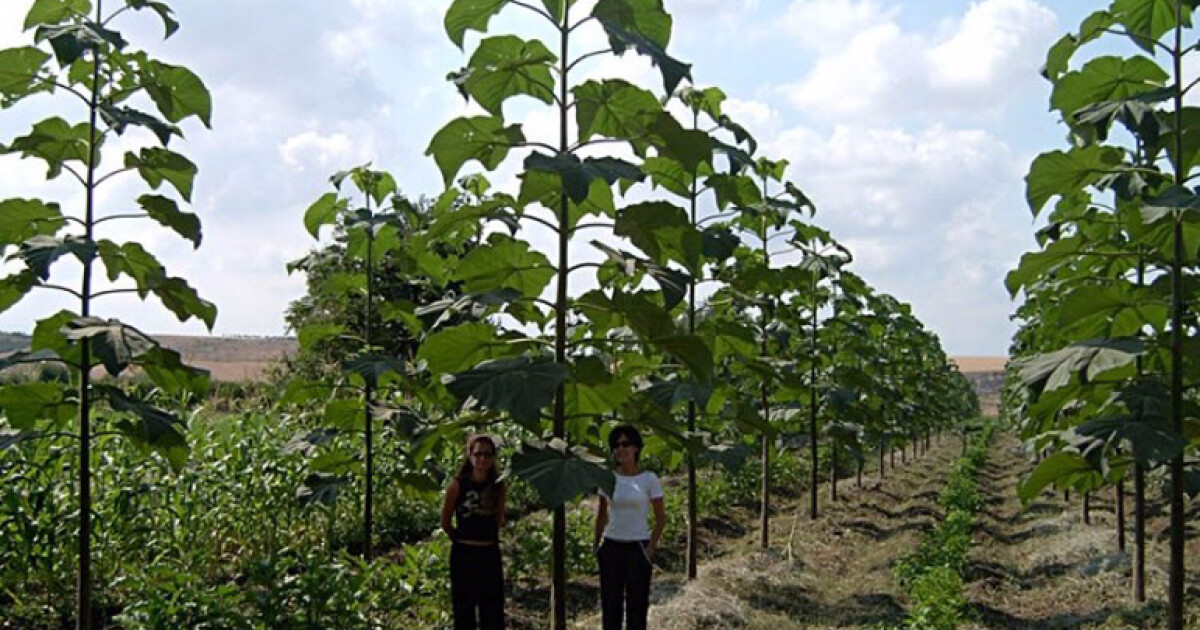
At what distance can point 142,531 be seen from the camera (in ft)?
23.3

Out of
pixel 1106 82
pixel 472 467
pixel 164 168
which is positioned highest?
pixel 1106 82

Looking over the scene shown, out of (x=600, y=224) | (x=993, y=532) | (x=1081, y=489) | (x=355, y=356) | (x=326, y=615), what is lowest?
(x=993, y=532)

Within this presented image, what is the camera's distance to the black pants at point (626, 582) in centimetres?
590

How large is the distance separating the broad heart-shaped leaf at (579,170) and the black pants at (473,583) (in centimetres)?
305

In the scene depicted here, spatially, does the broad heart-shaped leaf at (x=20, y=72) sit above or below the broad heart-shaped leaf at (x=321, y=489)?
above

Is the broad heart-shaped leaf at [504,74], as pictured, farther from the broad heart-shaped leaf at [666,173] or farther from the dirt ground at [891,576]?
the dirt ground at [891,576]

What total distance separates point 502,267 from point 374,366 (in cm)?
196

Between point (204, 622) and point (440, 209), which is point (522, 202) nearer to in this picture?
point (440, 209)

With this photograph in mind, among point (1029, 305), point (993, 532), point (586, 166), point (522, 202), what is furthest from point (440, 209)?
point (993, 532)

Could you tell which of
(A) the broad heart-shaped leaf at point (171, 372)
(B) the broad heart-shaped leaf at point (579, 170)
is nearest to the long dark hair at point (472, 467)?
(A) the broad heart-shaped leaf at point (171, 372)

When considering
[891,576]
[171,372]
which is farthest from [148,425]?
[891,576]

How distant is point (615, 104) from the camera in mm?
4090

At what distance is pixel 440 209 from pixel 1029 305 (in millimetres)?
9820

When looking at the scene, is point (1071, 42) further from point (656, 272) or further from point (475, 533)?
point (475, 533)
